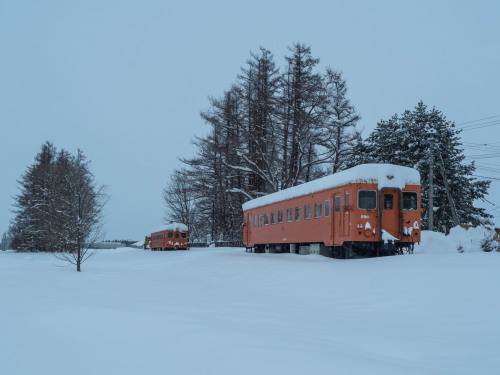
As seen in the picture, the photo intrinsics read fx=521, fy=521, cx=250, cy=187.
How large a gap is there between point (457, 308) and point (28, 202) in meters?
46.3

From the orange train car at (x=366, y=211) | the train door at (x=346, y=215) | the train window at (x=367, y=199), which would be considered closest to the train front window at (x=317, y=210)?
the orange train car at (x=366, y=211)

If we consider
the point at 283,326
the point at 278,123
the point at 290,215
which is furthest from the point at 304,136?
the point at 283,326

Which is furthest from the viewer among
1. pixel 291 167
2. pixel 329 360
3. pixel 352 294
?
pixel 291 167

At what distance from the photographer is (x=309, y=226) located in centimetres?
1958

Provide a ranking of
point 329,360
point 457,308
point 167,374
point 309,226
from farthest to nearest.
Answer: point 309,226, point 457,308, point 329,360, point 167,374

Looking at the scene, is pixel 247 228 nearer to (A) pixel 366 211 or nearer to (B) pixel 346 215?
(B) pixel 346 215

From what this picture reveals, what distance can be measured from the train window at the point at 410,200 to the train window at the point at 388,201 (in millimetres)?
445

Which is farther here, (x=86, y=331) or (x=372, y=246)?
(x=372, y=246)

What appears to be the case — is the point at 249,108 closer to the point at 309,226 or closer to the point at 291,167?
the point at 291,167

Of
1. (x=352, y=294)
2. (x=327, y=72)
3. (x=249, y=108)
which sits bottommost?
(x=352, y=294)

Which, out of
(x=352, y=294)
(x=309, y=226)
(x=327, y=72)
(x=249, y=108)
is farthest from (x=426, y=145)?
(x=352, y=294)

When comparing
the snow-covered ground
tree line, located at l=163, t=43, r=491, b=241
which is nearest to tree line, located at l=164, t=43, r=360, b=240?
tree line, located at l=163, t=43, r=491, b=241

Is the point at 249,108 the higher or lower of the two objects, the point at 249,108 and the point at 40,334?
the higher

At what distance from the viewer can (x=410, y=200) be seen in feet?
56.7
